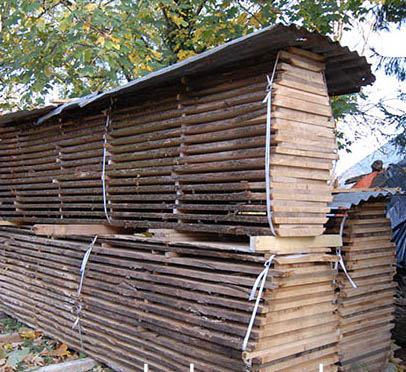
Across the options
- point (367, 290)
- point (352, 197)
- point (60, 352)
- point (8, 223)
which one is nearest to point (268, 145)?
point (352, 197)

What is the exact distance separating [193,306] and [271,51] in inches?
108

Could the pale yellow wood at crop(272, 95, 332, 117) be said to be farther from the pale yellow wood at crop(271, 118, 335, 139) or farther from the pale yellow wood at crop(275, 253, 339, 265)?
the pale yellow wood at crop(275, 253, 339, 265)

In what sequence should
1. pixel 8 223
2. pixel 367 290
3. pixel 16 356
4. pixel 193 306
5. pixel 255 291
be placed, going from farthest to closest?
pixel 8 223, pixel 16 356, pixel 367 290, pixel 193 306, pixel 255 291

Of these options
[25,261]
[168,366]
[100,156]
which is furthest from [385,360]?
[25,261]

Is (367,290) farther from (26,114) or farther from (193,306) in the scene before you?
(26,114)

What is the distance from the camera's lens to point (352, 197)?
5707mm

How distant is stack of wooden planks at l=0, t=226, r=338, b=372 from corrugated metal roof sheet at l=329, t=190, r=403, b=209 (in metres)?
0.81

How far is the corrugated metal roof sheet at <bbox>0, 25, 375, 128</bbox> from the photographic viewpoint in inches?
165

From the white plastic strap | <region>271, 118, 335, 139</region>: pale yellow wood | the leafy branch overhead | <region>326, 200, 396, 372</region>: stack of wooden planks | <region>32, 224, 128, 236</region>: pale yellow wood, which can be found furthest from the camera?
the leafy branch overhead

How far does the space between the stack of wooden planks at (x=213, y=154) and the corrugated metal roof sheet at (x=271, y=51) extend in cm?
15

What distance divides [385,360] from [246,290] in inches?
123

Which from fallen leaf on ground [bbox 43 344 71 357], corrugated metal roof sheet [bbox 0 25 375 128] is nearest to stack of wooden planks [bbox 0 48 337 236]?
corrugated metal roof sheet [bbox 0 25 375 128]

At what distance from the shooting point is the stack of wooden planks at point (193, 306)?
4.46m

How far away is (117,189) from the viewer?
6.22 m
